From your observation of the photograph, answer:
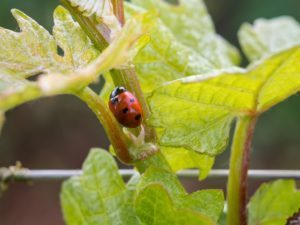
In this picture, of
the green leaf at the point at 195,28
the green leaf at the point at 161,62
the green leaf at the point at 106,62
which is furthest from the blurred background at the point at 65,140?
the green leaf at the point at 106,62

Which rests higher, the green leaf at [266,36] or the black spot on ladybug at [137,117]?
the black spot on ladybug at [137,117]

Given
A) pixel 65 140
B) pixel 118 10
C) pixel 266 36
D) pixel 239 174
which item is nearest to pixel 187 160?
pixel 239 174

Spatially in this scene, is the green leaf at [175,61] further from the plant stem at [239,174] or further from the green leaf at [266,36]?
the green leaf at [266,36]

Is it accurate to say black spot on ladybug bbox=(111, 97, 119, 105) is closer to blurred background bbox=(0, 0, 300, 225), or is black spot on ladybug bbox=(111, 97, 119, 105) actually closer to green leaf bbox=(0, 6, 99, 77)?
green leaf bbox=(0, 6, 99, 77)

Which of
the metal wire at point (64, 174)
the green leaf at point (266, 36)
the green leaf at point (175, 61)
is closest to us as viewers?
the green leaf at point (175, 61)

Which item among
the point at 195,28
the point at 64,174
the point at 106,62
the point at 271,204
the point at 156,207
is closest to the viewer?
the point at 106,62

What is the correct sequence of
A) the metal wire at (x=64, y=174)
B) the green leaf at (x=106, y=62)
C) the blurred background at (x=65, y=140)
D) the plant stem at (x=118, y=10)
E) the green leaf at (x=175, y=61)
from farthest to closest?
the blurred background at (x=65, y=140) < the metal wire at (x=64, y=174) < the green leaf at (x=175, y=61) < the plant stem at (x=118, y=10) < the green leaf at (x=106, y=62)

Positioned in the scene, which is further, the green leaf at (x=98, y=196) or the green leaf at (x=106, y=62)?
the green leaf at (x=98, y=196)

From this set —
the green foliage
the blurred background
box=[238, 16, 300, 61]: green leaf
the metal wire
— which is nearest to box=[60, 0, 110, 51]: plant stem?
the green foliage

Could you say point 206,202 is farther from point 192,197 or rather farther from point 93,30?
point 93,30
